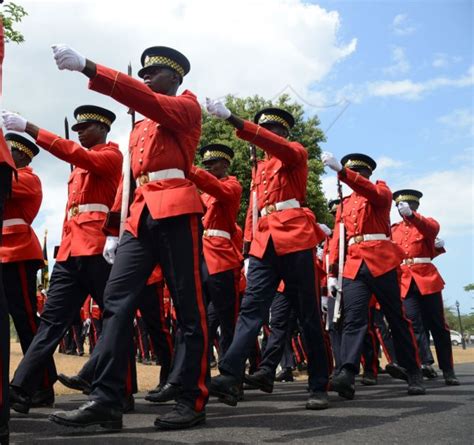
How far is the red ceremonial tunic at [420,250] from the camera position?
763 centimetres

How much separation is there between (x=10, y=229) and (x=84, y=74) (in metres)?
2.09

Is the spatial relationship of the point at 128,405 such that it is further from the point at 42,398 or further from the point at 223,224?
the point at 223,224

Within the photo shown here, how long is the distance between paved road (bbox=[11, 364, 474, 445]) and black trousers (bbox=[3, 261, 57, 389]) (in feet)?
1.50

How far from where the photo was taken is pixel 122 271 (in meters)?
3.91

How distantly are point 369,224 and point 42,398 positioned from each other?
336cm

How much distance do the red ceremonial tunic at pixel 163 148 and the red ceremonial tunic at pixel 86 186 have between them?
735 mm

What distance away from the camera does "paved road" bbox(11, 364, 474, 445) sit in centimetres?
352

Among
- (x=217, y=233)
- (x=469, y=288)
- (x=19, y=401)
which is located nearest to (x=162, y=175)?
(x=19, y=401)

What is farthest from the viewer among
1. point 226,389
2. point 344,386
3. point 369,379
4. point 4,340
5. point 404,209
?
point 369,379

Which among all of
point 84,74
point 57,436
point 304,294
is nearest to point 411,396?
point 304,294

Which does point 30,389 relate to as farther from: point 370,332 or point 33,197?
point 370,332

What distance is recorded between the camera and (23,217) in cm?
537

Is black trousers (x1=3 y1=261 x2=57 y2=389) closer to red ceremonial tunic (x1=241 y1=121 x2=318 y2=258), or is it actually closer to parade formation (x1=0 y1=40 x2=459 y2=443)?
parade formation (x1=0 y1=40 x2=459 y2=443)

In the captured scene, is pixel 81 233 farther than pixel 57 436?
Yes
